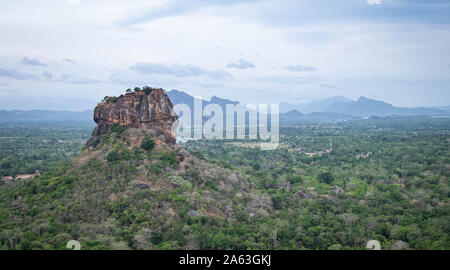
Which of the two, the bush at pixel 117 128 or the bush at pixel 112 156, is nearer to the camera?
the bush at pixel 112 156

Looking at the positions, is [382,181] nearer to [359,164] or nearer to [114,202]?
[359,164]

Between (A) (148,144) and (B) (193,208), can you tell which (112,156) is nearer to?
(A) (148,144)

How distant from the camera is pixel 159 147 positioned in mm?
31062

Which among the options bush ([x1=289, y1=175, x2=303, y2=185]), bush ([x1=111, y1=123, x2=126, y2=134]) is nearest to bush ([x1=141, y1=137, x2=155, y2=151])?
bush ([x1=111, y1=123, x2=126, y2=134])

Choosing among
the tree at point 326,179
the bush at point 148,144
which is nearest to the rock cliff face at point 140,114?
the bush at point 148,144

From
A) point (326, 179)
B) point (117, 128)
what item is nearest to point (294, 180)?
point (326, 179)

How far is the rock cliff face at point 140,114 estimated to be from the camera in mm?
32250

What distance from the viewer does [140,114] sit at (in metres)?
32.5

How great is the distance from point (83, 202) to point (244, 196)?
12622 mm

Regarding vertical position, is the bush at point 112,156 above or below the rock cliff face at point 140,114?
below

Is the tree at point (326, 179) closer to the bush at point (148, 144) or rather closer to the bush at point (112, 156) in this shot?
the bush at point (148, 144)

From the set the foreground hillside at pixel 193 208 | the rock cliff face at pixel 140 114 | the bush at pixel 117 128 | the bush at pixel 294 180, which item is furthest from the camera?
the bush at pixel 294 180
